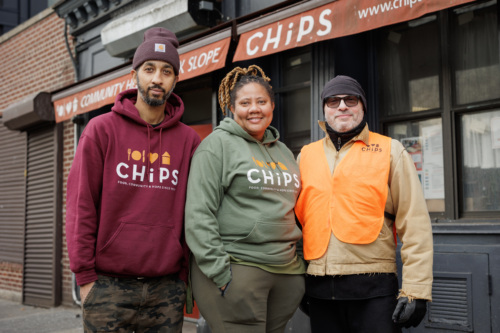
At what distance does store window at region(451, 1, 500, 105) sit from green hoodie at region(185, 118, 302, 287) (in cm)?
262

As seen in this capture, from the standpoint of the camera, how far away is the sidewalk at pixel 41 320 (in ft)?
23.5

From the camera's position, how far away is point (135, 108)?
2.94 meters

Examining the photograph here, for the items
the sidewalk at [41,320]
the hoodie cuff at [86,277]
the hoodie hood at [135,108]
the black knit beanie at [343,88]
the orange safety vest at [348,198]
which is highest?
the black knit beanie at [343,88]

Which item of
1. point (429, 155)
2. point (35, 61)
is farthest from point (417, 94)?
point (35, 61)

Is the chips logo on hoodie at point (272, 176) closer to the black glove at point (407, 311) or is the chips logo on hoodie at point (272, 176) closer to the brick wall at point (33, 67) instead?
the black glove at point (407, 311)

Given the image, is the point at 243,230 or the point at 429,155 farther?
the point at 429,155

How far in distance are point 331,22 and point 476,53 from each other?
1329 millimetres

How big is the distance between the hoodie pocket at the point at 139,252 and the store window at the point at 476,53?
3267 mm

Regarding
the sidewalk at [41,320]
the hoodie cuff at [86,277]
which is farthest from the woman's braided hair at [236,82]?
the sidewalk at [41,320]

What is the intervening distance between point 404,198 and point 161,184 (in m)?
1.29

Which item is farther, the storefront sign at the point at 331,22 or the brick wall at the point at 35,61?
the brick wall at the point at 35,61

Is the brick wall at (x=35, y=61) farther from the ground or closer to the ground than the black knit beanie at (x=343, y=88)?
farther from the ground

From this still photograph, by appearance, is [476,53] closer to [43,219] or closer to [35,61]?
[43,219]

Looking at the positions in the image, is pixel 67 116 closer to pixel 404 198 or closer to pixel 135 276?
pixel 135 276
